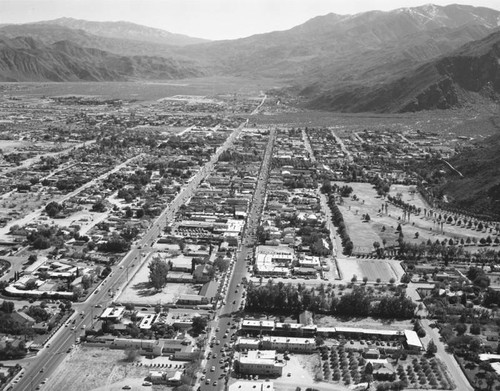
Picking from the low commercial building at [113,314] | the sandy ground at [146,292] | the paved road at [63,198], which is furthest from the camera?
the paved road at [63,198]

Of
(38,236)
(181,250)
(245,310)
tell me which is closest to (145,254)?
(181,250)

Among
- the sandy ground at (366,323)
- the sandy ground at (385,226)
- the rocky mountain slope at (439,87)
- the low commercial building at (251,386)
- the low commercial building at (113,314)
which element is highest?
the rocky mountain slope at (439,87)

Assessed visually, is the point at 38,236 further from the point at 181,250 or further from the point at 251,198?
the point at 251,198

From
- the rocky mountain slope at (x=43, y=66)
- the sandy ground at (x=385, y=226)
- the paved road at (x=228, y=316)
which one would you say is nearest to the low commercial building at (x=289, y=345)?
the paved road at (x=228, y=316)

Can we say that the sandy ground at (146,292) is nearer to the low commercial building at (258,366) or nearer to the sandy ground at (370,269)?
the low commercial building at (258,366)

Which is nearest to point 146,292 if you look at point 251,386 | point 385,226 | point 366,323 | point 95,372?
point 95,372

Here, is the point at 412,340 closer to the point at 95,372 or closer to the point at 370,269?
the point at 370,269

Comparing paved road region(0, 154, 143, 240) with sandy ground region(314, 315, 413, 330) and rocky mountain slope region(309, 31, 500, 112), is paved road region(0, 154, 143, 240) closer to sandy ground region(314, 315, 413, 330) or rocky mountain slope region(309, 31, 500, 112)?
sandy ground region(314, 315, 413, 330)
